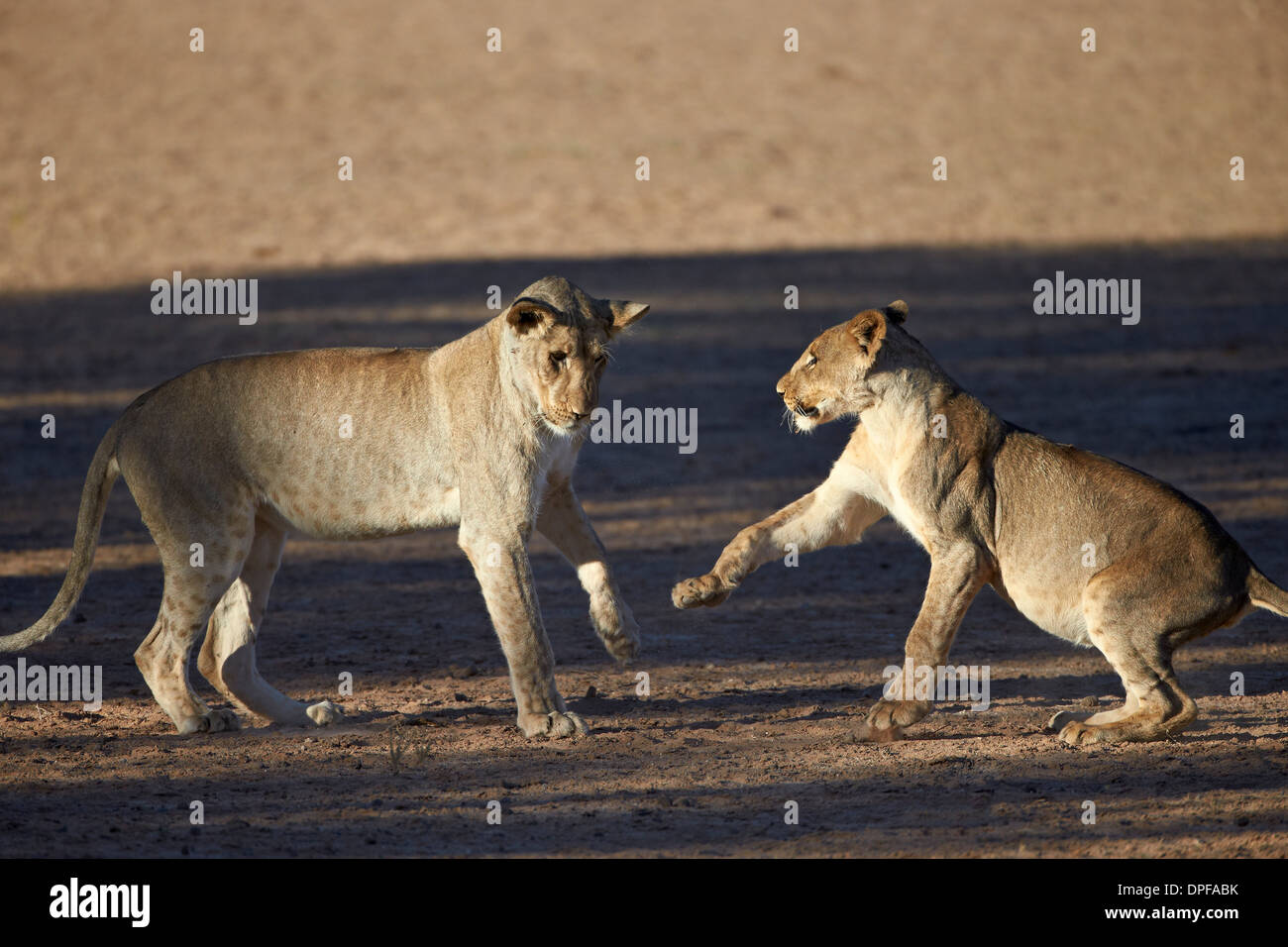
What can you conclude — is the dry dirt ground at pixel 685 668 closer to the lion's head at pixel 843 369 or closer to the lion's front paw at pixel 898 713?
the lion's front paw at pixel 898 713

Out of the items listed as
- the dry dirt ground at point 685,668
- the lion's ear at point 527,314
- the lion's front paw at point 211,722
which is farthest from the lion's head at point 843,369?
the lion's front paw at point 211,722

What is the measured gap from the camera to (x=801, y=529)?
739cm

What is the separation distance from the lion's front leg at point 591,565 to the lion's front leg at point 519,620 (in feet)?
1.21

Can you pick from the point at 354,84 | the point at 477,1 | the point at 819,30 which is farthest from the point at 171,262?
the point at 819,30

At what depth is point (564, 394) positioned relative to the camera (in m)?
6.84

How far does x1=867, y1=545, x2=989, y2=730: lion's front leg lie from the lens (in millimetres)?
6852

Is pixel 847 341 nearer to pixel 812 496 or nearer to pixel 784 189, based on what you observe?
pixel 812 496

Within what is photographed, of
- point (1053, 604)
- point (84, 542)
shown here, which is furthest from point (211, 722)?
point (1053, 604)

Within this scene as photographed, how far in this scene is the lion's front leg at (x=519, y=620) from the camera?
6.95 m

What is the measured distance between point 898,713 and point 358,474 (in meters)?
2.71

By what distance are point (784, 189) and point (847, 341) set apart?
1684 cm

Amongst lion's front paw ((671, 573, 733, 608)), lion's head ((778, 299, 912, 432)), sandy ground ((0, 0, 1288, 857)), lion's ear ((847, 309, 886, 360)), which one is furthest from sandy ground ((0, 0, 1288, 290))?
lion's front paw ((671, 573, 733, 608))

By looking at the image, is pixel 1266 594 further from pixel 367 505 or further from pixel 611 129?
pixel 611 129

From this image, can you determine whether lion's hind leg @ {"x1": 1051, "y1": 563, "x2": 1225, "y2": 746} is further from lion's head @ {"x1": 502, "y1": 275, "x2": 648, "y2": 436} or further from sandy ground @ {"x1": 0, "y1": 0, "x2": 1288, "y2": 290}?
sandy ground @ {"x1": 0, "y1": 0, "x2": 1288, "y2": 290}
